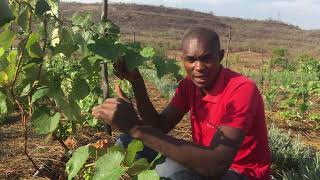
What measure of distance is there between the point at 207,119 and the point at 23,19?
3.57ft

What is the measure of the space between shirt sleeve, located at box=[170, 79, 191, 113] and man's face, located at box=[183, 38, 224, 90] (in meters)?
0.34

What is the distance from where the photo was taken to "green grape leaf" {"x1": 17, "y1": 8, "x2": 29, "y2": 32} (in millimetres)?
2355

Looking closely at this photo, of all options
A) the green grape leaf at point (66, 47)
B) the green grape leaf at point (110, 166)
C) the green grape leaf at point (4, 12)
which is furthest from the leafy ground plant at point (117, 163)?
the green grape leaf at point (4, 12)

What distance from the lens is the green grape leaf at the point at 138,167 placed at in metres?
2.03

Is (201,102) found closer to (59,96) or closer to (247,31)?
(59,96)

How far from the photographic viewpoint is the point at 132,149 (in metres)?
2.05

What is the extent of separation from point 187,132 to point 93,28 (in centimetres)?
280

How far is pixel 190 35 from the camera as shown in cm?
264

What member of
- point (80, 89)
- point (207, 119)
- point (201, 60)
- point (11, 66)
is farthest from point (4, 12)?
point (207, 119)

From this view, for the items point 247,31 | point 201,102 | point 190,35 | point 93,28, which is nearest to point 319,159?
point 201,102

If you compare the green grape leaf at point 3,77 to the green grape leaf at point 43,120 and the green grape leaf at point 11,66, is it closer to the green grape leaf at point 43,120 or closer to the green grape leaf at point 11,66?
the green grape leaf at point 11,66

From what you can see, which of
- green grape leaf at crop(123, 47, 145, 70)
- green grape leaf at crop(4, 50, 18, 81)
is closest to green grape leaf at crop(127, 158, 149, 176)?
green grape leaf at crop(123, 47, 145, 70)

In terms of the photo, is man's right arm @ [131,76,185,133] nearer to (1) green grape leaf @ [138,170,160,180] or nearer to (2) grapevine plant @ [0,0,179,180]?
(2) grapevine plant @ [0,0,179,180]

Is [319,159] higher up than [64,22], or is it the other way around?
[64,22]
